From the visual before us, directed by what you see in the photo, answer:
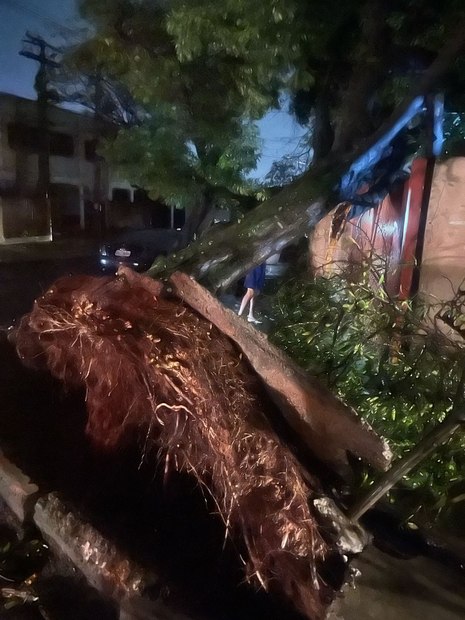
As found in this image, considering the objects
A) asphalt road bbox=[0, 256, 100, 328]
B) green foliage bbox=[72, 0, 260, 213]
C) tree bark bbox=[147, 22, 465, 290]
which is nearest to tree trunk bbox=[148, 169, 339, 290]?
tree bark bbox=[147, 22, 465, 290]

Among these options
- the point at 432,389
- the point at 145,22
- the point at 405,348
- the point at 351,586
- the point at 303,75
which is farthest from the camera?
the point at 145,22

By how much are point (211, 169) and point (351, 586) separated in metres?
4.40

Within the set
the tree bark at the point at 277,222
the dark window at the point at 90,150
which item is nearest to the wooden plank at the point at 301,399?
the tree bark at the point at 277,222

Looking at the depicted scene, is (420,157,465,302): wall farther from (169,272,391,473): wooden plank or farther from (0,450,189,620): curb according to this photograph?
(0,450,189,620): curb

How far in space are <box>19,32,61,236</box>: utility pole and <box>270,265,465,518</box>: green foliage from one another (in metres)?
3.04

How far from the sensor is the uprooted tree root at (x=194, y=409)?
2566 mm

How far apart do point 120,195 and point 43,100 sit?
1.29m

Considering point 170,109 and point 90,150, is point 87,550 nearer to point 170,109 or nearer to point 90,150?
point 170,109

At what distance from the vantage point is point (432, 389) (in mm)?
3258

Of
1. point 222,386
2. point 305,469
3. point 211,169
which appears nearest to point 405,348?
point 305,469

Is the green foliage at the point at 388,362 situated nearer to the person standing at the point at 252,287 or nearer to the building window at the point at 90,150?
the person standing at the point at 252,287

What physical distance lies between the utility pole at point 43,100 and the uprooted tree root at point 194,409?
2.48 metres

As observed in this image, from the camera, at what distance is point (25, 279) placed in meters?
5.05

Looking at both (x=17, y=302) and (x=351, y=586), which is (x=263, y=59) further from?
(x=351, y=586)
